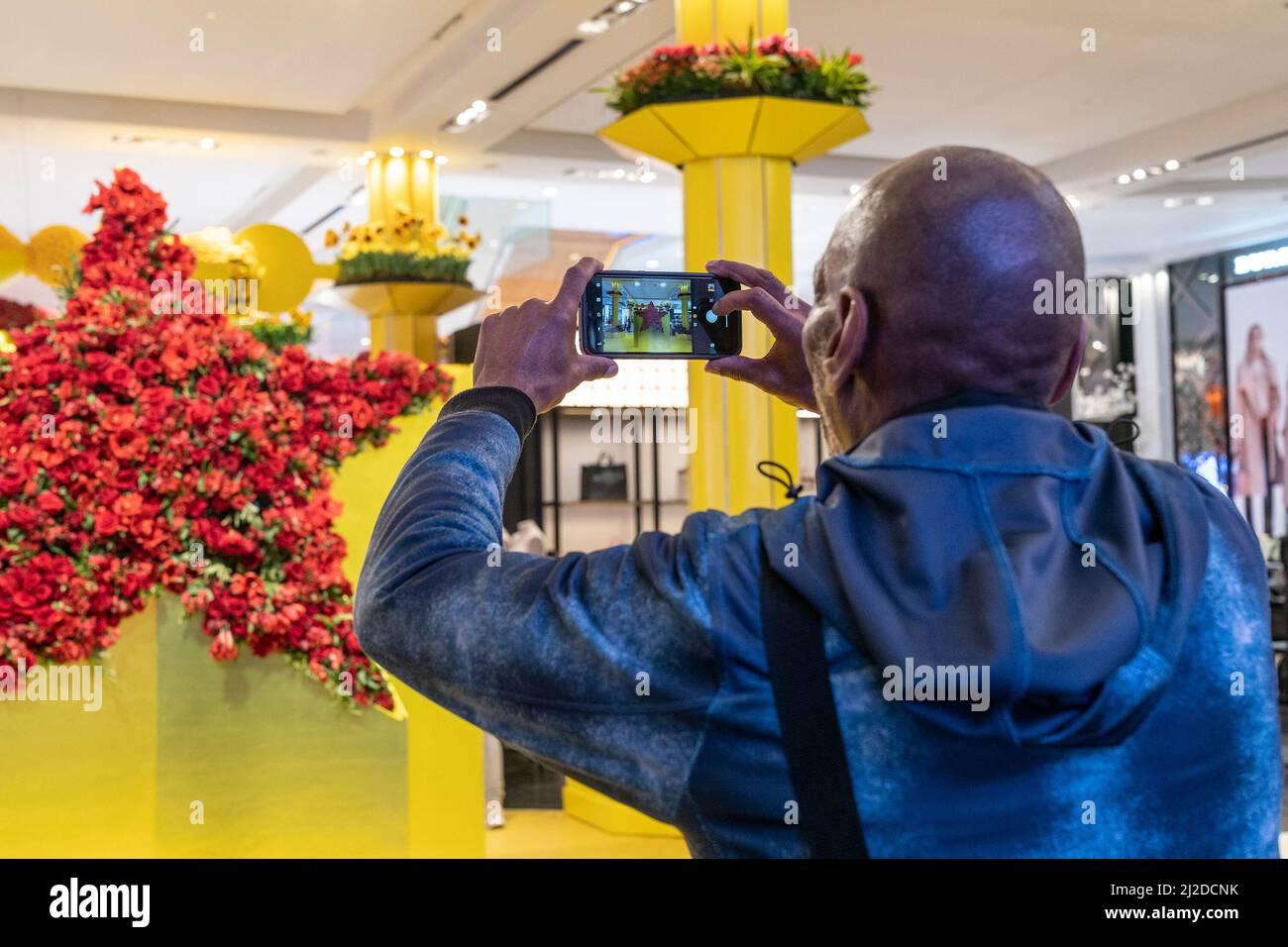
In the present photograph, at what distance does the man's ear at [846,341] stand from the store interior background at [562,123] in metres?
5.09

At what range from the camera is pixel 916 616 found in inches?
32.1

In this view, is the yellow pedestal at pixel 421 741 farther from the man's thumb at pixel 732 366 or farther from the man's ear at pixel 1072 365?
the man's ear at pixel 1072 365

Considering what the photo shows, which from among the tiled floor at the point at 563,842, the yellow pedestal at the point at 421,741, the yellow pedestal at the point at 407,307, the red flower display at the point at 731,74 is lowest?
the tiled floor at the point at 563,842

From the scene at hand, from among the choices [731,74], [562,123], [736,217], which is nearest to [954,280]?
[731,74]

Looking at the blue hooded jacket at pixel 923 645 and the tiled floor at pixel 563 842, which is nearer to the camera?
the blue hooded jacket at pixel 923 645

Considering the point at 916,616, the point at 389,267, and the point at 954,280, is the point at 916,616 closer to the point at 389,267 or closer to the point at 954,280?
the point at 954,280

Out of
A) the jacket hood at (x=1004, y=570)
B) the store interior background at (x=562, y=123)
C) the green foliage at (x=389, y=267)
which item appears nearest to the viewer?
the jacket hood at (x=1004, y=570)

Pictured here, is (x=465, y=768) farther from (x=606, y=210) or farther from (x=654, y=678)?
(x=606, y=210)

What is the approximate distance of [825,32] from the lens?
9.16 metres

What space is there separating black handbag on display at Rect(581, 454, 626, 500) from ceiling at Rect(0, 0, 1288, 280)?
2625 mm

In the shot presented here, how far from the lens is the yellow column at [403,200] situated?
11656 mm

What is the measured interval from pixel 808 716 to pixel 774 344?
0.50 metres

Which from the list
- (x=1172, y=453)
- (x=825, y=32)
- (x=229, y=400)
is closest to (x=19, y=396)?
(x=229, y=400)

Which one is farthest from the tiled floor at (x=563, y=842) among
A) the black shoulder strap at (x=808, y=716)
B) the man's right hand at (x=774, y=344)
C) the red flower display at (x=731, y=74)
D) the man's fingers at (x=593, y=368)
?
the black shoulder strap at (x=808, y=716)
